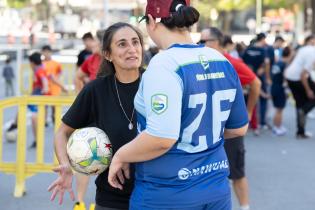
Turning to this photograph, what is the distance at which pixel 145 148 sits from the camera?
2.93m

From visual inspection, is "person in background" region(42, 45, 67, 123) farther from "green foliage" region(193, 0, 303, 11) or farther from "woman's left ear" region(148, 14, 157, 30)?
"green foliage" region(193, 0, 303, 11)

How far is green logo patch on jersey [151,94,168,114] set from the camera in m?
2.87

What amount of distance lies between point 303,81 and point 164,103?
9652 mm

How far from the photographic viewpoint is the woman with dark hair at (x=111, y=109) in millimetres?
3836

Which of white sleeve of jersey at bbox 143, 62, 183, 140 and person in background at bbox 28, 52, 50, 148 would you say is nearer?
white sleeve of jersey at bbox 143, 62, 183, 140

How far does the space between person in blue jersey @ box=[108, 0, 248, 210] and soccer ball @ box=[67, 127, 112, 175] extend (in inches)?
19.6

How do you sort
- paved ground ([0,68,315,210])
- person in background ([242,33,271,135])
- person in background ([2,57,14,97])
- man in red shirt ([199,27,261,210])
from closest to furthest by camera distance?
man in red shirt ([199,27,261,210]) → paved ground ([0,68,315,210]) → person in background ([242,33,271,135]) → person in background ([2,57,14,97])

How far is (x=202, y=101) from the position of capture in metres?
3.00

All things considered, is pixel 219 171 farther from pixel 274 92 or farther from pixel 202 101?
pixel 274 92

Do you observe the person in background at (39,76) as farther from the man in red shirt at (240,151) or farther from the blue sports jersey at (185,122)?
the blue sports jersey at (185,122)

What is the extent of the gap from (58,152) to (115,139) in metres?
0.31

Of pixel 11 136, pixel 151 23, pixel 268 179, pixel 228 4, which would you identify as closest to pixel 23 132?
pixel 268 179

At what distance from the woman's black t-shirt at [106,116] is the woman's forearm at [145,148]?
2.68 feet

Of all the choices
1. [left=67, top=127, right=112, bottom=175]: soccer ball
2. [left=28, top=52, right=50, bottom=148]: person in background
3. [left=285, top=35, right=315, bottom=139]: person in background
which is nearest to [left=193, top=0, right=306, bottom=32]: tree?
[left=285, top=35, right=315, bottom=139]: person in background
